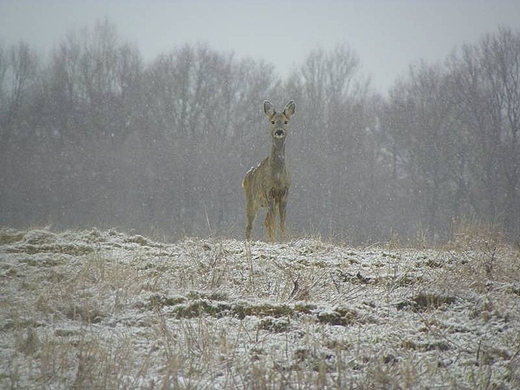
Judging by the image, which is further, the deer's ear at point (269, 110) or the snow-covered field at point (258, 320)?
the deer's ear at point (269, 110)

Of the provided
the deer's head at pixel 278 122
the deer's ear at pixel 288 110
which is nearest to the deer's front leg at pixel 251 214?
the deer's head at pixel 278 122

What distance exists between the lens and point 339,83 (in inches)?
1895

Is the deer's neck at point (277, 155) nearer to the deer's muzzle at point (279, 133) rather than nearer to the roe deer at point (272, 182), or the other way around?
the roe deer at point (272, 182)

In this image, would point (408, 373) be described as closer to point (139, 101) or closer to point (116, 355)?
point (116, 355)

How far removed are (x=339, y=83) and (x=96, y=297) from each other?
146 ft

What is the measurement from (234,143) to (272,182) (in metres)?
30.1

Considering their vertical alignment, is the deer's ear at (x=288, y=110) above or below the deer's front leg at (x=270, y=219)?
above

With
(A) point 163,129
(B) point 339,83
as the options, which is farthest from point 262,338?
(B) point 339,83

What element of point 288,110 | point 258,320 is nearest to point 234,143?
point 288,110

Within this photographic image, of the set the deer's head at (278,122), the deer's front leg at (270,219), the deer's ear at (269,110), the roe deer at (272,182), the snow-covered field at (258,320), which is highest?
the deer's ear at (269,110)

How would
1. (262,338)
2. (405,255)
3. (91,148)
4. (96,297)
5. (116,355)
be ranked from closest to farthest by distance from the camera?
(116,355)
(262,338)
(96,297)
(405,255)
(91,148)

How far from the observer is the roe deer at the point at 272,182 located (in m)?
12.2

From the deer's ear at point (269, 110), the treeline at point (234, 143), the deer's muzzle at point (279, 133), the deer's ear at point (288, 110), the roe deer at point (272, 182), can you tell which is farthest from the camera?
the treeline at point (234, 143)

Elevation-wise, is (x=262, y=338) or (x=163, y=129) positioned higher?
(x=163, y=129)
